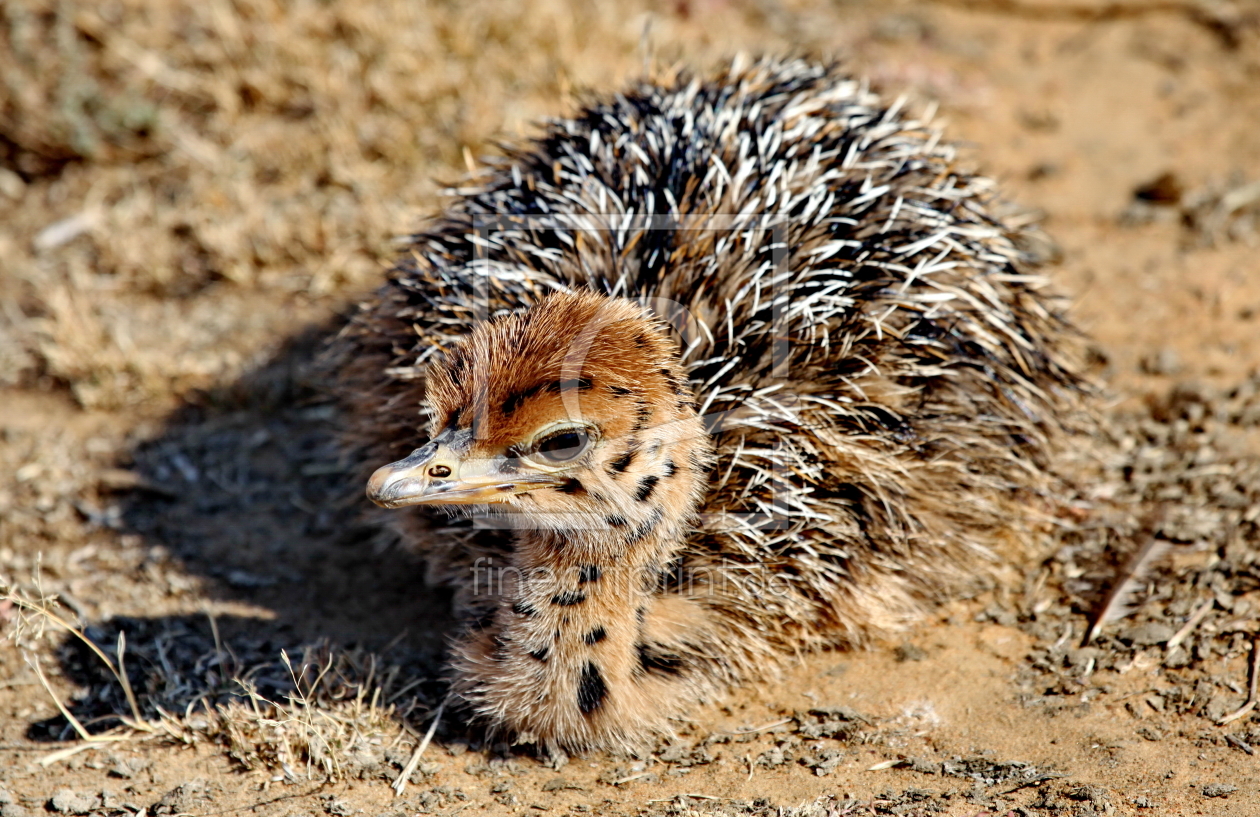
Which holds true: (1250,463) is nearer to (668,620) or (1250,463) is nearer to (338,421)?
(668,620)

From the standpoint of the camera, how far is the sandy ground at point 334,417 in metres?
3.87

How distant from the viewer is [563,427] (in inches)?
135

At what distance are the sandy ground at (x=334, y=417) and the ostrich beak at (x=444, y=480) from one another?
0.91m

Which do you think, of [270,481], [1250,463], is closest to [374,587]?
[270,481]

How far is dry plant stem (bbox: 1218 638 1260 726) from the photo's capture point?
3824 mm

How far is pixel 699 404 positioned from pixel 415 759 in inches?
59.4

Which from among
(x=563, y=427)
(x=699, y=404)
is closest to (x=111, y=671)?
(x=563, y=427)

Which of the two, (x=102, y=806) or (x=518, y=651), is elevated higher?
(x=518, y=651)

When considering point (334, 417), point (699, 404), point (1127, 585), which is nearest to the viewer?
point (699, 404)

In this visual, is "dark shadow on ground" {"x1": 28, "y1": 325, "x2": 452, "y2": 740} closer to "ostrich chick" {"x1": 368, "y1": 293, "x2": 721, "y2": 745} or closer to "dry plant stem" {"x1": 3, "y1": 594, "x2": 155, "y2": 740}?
Answer: "dry plant stem" {"x1": 3, "y1": 594, "x2": 155, "y2": 740}

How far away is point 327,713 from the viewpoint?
158 inches

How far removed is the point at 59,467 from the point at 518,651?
9.40 feet

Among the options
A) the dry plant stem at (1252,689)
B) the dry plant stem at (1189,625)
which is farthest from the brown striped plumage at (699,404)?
the dry plant stem at (1252,689)

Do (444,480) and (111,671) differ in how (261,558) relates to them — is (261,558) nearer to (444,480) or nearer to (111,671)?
(111,671)
